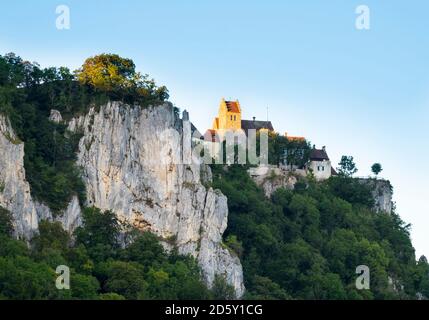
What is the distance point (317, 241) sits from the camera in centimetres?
11012

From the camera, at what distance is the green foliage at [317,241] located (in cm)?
10431

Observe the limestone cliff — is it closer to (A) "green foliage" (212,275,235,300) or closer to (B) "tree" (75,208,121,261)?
(A) "green foliage" (212,275,235,300)

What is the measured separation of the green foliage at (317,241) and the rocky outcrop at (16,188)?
1616 cm

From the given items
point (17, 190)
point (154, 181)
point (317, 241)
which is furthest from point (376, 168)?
point (17, 190)

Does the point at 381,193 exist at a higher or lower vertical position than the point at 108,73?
lower

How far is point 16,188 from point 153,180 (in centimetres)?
1176

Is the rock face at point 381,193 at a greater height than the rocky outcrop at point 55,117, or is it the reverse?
the rocky outcrop at point 55,117

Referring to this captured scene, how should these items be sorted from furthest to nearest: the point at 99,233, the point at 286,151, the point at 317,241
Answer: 1. the point at 286,151
2. the point at 317,241
3. the point at 99,233

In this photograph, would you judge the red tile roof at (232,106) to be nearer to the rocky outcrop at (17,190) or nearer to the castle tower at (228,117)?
the castle tower at (228,117)

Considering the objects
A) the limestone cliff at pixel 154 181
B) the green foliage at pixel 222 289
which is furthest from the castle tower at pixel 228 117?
the green foliage at pixel 222 289

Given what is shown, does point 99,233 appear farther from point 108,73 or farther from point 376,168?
point 376,168

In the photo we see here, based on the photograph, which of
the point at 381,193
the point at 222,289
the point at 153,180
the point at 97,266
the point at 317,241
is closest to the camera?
the point at 97,266
